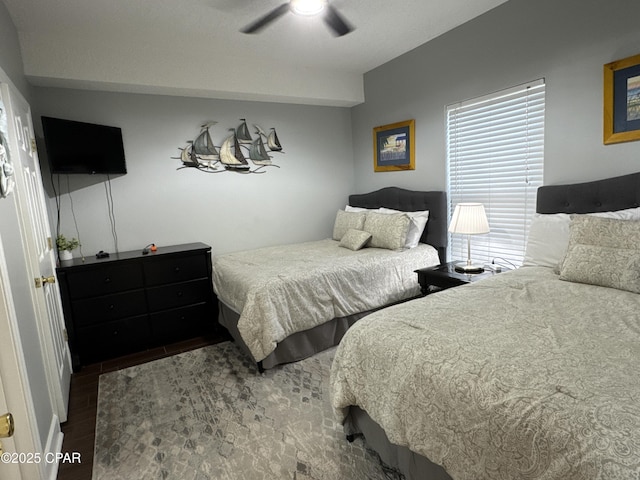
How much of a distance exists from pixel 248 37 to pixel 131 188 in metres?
1.79

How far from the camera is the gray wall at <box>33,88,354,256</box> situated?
3.31 meters

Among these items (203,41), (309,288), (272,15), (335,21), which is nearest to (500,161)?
(335,21)

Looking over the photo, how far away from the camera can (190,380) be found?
2.69 metres

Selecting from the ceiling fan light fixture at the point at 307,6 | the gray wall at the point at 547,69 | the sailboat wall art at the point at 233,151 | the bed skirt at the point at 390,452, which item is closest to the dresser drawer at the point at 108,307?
the sailboat wall art at the point at 233,151

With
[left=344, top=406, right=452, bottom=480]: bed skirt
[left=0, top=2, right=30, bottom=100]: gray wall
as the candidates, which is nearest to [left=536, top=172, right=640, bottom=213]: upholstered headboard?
[left=344, top=406, right=452, bottom=480]: bed skirt

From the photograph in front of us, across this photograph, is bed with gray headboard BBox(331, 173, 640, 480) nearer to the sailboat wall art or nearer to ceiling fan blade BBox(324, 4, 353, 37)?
Answer: ceiling fan blade BBox(324, 4, 353, 37)

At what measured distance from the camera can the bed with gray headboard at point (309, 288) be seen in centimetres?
267

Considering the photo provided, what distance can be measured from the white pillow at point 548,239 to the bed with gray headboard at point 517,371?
0.71ft

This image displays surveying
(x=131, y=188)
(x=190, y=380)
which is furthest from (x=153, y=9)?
(x=190, y=380)

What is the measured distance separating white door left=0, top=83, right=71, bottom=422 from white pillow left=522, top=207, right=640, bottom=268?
3189 millimetres

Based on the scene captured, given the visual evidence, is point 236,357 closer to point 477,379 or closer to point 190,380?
point 190,380

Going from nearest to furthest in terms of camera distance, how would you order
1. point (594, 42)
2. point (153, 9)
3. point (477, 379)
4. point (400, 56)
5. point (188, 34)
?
1. point (477, 379)
2. point (594, 42)
3. point (153, 9)
4. point (188, 34)
5. point (400, 56)

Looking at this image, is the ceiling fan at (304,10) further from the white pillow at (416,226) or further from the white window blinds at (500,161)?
the white pillow at (416,226)

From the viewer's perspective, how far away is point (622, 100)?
228 centimetres
